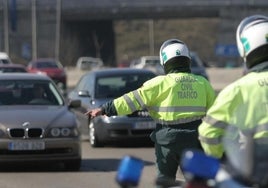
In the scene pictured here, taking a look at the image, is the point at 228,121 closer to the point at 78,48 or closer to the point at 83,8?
the point at 83,8

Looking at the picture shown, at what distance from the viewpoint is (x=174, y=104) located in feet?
23.1

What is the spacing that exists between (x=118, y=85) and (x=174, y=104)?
401 inches

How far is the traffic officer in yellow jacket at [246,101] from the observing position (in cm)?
457

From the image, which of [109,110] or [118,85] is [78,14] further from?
[109,110]

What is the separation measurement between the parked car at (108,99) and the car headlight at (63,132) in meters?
3.34

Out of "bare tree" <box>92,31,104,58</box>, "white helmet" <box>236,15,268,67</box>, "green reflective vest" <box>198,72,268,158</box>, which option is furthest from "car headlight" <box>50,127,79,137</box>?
"bare tree" <box>92,31,104,58</box>

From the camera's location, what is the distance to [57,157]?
1241 cm

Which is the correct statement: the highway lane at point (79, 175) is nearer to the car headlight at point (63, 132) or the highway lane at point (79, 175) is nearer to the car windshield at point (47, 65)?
the car headlight at point (63, 132)

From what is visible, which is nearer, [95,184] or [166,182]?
[166,182]

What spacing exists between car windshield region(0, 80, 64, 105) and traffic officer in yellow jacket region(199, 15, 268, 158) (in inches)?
345

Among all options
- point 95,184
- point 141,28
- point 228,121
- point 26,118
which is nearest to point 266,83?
point 228,121

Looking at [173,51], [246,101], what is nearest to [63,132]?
[173,51]

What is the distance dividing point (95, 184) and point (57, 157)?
3.96 feet

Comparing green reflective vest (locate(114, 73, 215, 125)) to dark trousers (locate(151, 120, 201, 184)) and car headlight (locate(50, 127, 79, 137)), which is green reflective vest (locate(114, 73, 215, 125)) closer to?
dark trousers (locate(151, 120, 201, 184))
